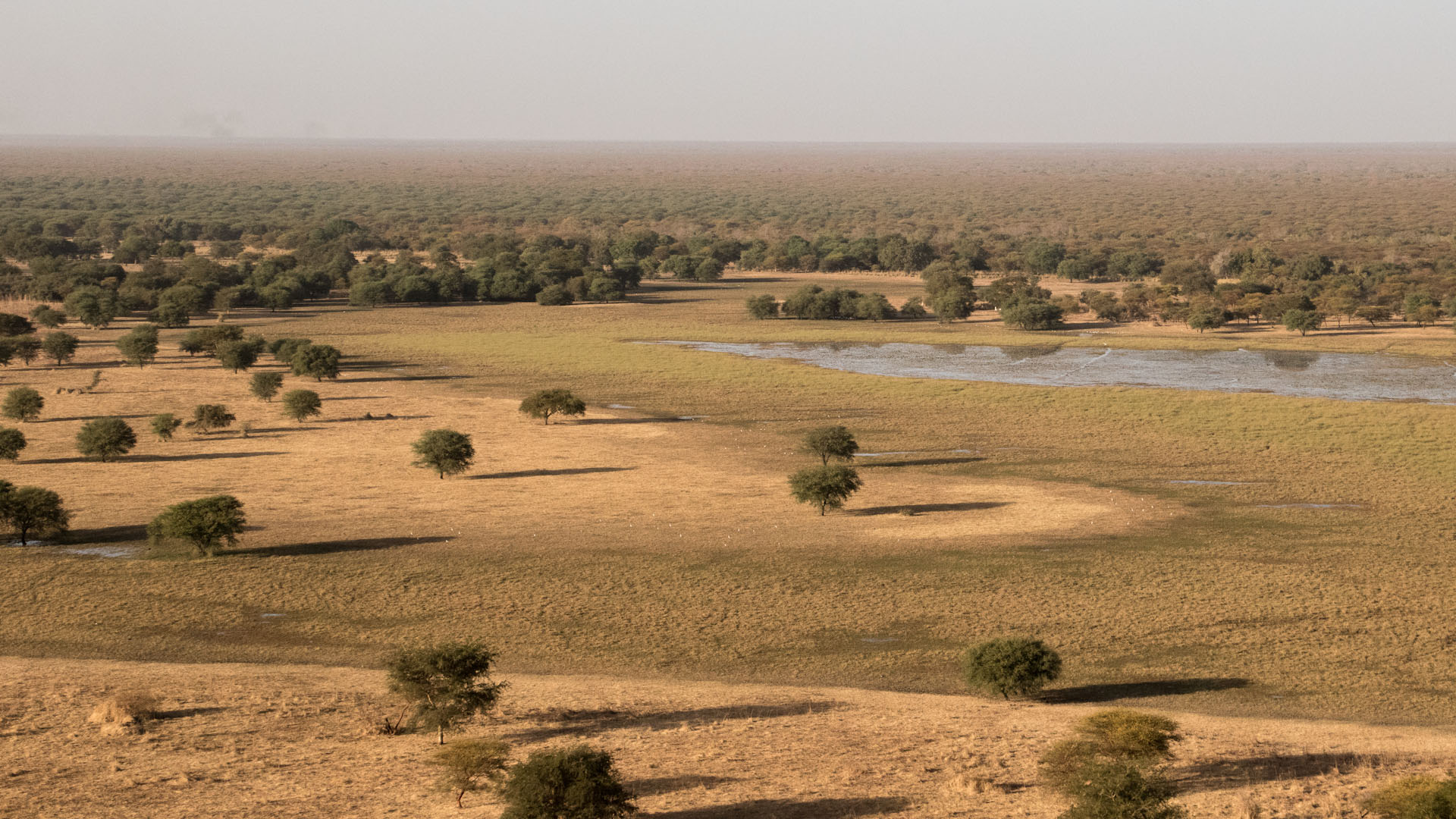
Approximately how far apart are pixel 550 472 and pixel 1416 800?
35.3 meters

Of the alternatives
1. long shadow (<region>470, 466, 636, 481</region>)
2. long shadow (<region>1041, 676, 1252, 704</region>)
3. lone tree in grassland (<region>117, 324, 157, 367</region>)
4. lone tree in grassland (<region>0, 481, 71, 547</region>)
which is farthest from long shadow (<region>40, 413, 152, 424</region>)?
long shadow (<region>1041, 676, 1252, 704</region>)

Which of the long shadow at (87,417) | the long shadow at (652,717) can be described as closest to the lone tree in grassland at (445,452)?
the long shadow at (87,417)

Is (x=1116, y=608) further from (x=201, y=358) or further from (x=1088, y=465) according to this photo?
(x=201, y=358)

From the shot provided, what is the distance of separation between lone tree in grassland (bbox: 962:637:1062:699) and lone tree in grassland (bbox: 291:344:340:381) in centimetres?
5285

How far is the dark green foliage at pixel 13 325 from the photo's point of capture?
290 ft

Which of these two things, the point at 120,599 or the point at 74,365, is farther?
the point at 74,365

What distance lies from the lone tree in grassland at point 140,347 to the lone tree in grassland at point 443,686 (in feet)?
194

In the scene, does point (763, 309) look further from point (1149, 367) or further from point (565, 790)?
point (565, 790)

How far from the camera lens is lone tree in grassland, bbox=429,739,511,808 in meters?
23.2

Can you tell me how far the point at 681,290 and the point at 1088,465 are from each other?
3208 inches

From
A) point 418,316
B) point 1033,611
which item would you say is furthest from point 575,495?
point 418,316

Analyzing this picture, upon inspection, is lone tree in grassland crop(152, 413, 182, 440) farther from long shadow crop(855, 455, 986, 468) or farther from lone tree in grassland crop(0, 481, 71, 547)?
long shadow crop(855, 455, 986, 468)

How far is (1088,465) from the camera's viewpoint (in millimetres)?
52844

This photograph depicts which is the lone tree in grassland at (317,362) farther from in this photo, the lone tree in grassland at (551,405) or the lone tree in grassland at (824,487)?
the lone tree in grassland at (824,487)
